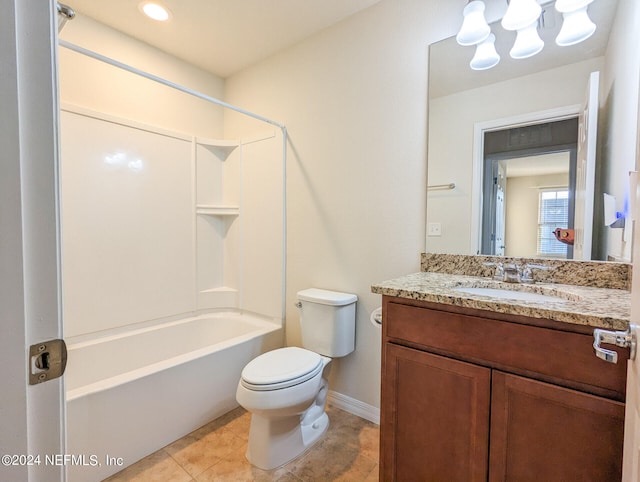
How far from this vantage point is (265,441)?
4.91 ft

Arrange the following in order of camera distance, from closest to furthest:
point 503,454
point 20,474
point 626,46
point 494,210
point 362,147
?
point 20,474, point 503,454, point 626,46, point 494,210, point 362,147

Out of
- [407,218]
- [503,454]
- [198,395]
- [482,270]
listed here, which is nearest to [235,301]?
[198,395]

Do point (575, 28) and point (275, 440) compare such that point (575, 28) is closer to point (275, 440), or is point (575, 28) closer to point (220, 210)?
point (275, 440)

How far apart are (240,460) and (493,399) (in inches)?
49.0

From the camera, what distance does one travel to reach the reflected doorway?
1.34 metres

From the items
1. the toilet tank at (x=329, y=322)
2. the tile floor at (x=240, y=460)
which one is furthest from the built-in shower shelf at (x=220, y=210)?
the tile floor at (x=240, y=460)

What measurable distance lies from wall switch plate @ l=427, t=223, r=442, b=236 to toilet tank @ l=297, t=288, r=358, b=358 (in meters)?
0.59

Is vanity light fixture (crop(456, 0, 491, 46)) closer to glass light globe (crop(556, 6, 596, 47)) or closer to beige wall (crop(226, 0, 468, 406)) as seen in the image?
beige wall (crop(226, 0, 468, 406))

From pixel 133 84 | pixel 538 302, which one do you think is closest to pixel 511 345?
pixel 538 302

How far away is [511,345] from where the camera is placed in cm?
95

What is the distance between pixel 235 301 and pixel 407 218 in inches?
64.4

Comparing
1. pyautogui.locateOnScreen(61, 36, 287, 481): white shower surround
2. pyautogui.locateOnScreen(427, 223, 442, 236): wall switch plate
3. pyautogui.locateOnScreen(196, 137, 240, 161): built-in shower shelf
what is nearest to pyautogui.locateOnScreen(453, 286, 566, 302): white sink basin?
pyautogui.locateOnScreen(427, 223, 442, 236): wall switch plate

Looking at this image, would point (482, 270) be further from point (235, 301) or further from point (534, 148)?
point (235, 301)

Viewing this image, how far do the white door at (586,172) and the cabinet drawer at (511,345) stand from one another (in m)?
0.62
